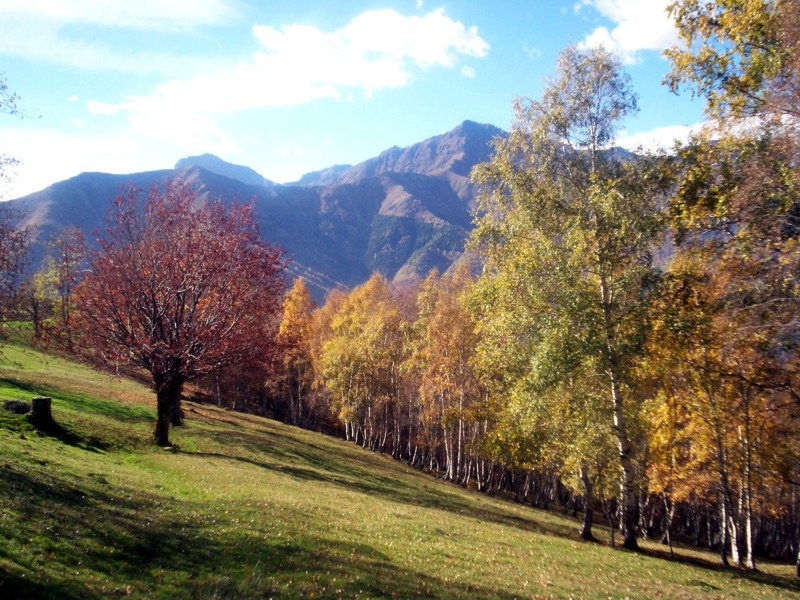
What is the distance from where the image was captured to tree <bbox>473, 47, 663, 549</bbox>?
2322 centimetres

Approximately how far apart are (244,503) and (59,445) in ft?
36.3

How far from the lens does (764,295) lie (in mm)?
13773

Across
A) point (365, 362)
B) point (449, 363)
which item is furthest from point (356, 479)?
point (365, 362)

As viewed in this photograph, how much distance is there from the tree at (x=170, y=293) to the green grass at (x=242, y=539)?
4928 millimetres

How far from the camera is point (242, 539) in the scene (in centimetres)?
1381

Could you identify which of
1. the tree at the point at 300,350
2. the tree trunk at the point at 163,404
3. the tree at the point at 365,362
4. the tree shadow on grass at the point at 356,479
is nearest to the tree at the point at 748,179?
the tree shadow on grass at the point at 356,479

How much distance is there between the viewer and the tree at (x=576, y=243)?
23219 millimetres

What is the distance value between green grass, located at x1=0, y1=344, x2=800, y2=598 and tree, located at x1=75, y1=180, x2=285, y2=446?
16.2 feet

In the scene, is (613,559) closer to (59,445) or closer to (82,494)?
(82,494)

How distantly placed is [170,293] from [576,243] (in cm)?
2340

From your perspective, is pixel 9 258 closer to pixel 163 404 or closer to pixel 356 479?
pixel 163 404

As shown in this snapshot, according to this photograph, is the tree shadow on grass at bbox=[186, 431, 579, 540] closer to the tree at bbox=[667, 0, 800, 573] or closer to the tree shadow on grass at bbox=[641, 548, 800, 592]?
the tree shadow on grass at bbox=[641, 548, 800, 592]

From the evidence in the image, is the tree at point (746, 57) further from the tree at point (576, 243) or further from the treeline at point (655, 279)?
the tree at point (576, 243)

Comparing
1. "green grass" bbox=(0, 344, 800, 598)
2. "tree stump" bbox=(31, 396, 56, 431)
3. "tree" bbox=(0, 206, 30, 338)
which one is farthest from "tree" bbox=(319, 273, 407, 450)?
"tree" bbox=(0, 206, 30, 338)
